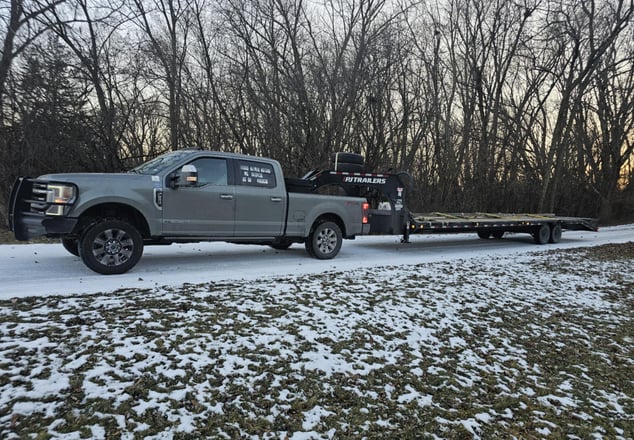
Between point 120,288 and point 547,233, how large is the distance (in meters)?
13.7

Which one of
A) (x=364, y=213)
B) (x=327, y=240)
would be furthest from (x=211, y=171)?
(x=364, y=213)

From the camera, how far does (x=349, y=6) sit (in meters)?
17.6

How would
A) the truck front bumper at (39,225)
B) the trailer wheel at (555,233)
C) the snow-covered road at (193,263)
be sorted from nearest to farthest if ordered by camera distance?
the snow-covered road at (193,263)
the truck front bumper at (39,225)
the trailer wheel at (555,233)

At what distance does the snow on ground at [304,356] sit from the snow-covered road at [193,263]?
66 mm

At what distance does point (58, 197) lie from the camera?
5945 millimetres

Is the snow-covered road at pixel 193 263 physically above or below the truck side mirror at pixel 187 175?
below

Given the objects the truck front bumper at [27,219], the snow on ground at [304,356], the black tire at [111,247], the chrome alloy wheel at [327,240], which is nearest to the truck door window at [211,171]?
the black tire at [111,247]

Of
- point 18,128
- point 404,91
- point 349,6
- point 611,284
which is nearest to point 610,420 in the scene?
point 611,284

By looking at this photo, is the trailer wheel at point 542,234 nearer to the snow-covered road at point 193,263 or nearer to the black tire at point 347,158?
the snow-covered road at point 193,263

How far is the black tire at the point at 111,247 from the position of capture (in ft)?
20.2

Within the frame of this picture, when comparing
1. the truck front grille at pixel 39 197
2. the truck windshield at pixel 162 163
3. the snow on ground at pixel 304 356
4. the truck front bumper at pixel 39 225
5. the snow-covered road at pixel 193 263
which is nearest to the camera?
the snow on ground at pixel 304 356

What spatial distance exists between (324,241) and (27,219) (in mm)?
5364

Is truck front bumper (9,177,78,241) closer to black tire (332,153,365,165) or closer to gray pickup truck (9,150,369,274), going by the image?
gray pickup truck (9,150,369,274)

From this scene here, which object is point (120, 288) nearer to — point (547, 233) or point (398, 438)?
point (398, 438)
